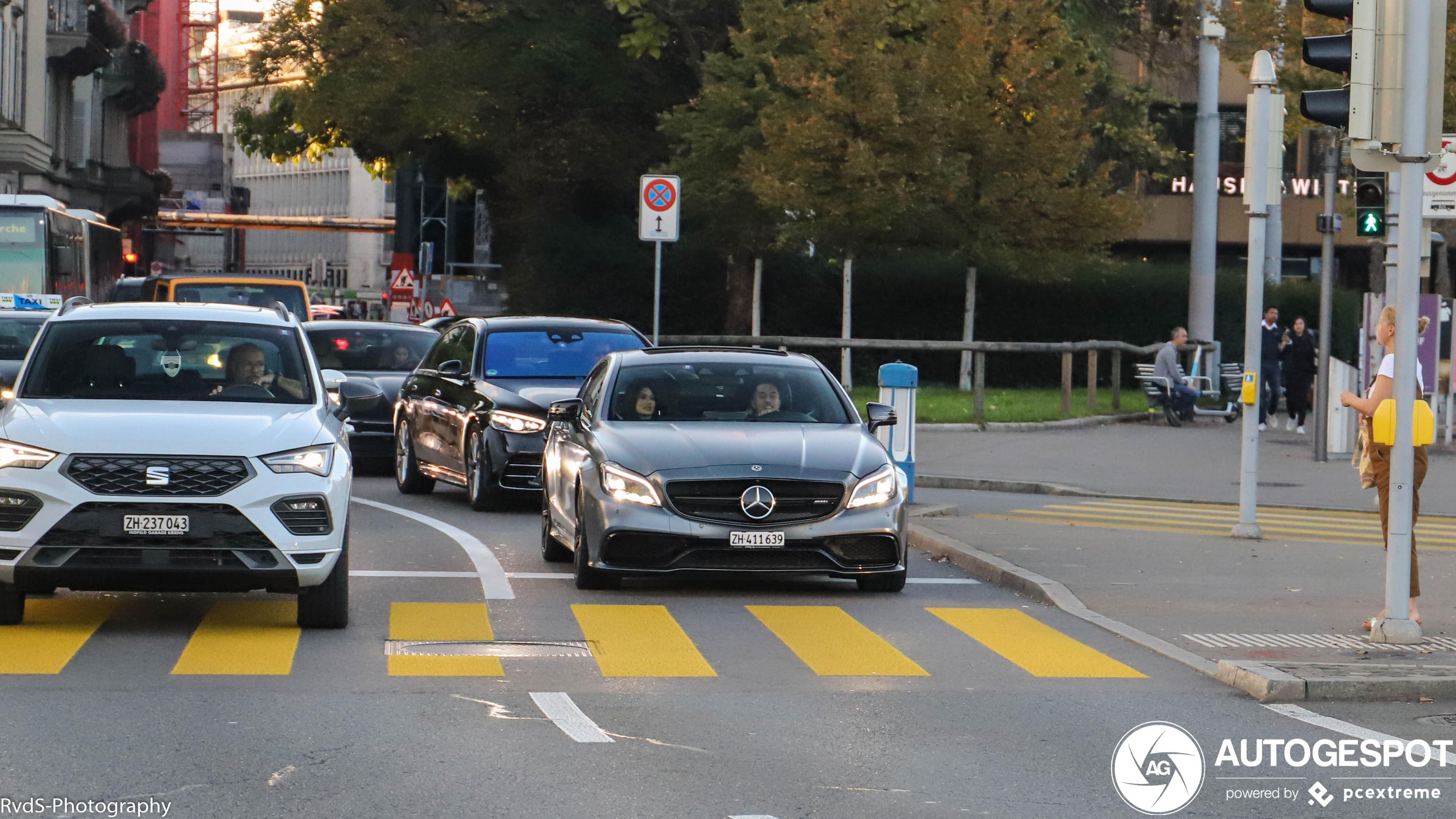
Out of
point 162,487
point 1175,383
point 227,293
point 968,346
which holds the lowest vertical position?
point 1175,383

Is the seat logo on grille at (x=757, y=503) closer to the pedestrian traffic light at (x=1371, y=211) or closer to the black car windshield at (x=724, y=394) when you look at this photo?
the black car windshield at (x=724, y=394)

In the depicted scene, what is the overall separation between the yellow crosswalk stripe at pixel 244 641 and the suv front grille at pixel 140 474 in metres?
0.73

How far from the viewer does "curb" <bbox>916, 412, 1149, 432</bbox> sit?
27344mm

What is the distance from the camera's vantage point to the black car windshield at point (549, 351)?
18.3 metres

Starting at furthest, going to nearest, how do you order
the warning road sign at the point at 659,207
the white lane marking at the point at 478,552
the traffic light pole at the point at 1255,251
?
the warning road sign at the point at 659,207
the traffic light pole at the point at 1255,251
the white lane marking at the point at 478,552

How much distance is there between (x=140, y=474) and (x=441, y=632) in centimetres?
173

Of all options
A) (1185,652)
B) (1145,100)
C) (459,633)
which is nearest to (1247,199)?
(1185,652)

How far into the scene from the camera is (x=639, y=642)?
10656 millimetres

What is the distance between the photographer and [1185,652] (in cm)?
1049

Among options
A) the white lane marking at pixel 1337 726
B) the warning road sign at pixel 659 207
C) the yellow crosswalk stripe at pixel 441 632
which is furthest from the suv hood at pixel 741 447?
the warning road sign at pixel 659 207

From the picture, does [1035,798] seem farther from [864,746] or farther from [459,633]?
[459,633]

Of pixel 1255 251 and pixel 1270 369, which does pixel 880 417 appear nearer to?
pixel 1255 251

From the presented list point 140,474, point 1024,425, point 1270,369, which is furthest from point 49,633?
point 1270,369

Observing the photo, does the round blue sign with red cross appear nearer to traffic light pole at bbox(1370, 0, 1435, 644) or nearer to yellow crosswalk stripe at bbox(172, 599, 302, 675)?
yellow crosswalk stripe at bbox(172, 599, 302, 675)
